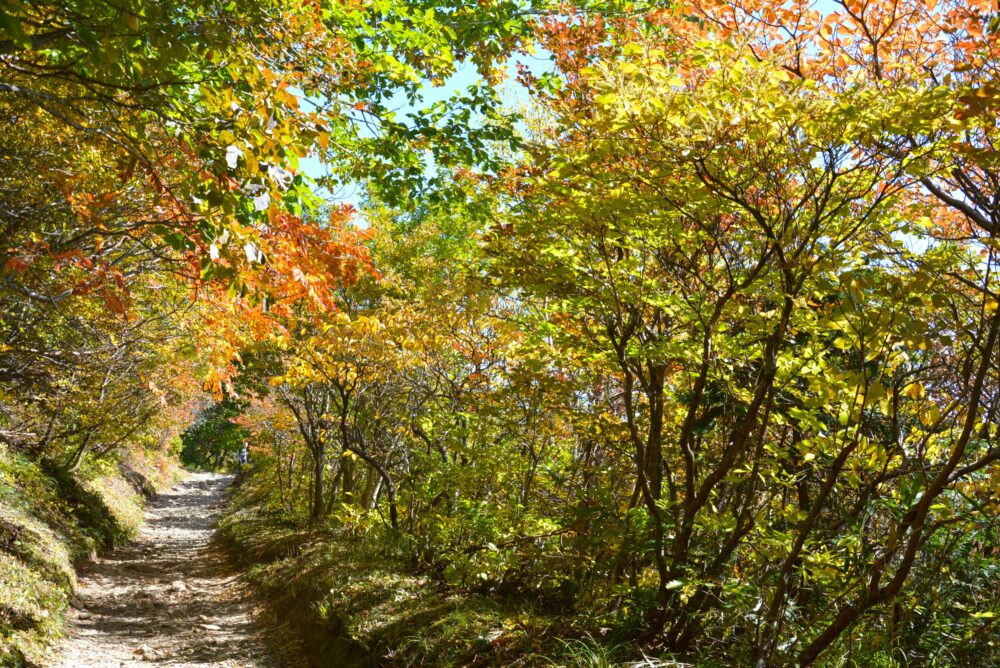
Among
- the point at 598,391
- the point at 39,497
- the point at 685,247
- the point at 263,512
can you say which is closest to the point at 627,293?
the point at 685,247

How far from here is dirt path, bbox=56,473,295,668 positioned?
267 inches

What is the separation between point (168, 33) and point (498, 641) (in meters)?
4.77

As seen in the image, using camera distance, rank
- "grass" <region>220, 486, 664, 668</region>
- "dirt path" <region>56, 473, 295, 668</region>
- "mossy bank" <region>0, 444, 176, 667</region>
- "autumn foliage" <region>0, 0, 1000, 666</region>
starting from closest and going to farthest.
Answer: "autumn foliage" <region>0, 0, 1000, 666</region> < "grass" <region>220, 486, 664, 668</region> < "mossy bank" <region>0, 444, 176, 667</region> < "dirt path" <region>56, 473, 295, 668</region>

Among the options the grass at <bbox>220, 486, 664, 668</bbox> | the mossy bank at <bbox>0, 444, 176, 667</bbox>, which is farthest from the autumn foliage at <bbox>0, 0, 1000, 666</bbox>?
the mossy bank at <bbox>0, 444, 176, 667</bbox>

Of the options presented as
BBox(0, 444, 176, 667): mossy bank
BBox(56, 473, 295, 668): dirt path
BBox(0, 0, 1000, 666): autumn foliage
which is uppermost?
BBox(0, 0, 1000, 666): autumn foliage

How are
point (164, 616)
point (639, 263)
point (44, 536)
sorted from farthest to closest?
point (44, 536) → point (164, 616) → point (639, 263)

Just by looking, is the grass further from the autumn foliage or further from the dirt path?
the dirt path

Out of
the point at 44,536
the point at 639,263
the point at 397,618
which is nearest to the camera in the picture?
the point at 639,263

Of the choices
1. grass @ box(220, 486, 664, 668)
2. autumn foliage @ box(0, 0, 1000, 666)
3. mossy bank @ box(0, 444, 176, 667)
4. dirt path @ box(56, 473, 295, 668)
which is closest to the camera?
autumn foliage @ box(0, 0, 1000, 666)

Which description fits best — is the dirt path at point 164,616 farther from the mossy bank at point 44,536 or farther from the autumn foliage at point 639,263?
the autumn foliage at point 639,263

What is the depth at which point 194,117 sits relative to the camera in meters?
3.36

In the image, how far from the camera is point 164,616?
8375 mm

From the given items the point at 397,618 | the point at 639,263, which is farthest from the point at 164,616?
the point at 639,263

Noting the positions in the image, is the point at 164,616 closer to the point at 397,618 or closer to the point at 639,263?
the point at 397,618
